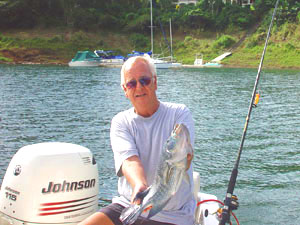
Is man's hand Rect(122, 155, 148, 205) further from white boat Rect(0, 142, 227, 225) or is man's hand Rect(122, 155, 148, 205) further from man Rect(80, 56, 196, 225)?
white boat Rect(0, 142, 227, 225)

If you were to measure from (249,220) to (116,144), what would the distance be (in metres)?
3.87

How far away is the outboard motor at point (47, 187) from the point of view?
3.28m

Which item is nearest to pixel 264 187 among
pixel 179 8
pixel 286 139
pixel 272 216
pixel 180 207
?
pixel 272 216

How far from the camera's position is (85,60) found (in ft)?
184

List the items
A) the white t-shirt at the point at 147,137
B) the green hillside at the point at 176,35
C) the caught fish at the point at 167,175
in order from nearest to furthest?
the caught fish at the point at 167,175 → the white t-shirt at the point at 147,137 → the green hillside at the point at 176,35

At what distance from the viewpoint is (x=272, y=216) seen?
21.1 ft

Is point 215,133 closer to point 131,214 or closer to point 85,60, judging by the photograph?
point 131,214

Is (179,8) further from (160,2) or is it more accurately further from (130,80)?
(130,80)

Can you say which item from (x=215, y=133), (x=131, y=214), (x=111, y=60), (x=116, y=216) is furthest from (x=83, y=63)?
(x=131, y=214)

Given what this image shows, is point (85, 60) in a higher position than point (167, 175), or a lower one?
lower

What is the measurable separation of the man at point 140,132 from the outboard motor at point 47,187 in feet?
1.43

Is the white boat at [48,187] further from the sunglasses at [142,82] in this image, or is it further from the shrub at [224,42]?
the shrub at [224,42]

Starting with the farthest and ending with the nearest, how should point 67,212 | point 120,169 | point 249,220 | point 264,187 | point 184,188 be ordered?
1. point 264,187
2. point 249,220
3. point 67,212
4. point 120,169
5. point 184,188

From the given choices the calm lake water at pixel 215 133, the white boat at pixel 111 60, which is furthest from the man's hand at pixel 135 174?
the white boat at pixel 111 60
